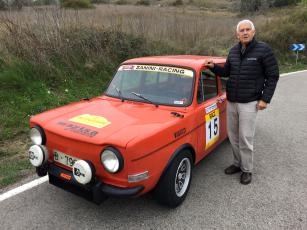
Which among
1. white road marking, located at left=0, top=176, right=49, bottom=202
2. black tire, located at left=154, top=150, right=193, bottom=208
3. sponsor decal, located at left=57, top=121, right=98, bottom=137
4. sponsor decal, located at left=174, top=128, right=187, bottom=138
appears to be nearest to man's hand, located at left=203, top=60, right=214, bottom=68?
sponsor decal, located at left=174, top=128, right=187, bottom=138

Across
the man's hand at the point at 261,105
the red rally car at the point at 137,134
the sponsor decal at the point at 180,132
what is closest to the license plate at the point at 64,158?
the red rally car at the point at 137,134

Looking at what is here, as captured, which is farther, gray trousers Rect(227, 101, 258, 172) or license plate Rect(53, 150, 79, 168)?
gray trousers Rect(227, 101, 258, 172)

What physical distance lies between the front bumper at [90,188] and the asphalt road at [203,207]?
1.21 feet

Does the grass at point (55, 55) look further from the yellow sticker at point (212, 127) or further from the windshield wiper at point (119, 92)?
the yellow sticker at point (212, 127)

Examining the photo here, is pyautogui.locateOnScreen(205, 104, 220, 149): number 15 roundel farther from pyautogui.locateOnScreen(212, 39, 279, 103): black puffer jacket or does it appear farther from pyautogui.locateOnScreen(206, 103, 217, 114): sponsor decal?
pyautogui.locateOnScreen(212, 39, 279, 103): black puffer jacket

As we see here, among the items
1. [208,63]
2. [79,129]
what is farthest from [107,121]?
[208,63]

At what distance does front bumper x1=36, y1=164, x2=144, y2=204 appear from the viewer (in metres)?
3.03

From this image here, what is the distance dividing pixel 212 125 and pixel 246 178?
2.79 ft

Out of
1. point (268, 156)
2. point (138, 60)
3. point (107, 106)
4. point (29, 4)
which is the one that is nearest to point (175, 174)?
point (107, 106)

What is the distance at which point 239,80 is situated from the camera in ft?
13.4

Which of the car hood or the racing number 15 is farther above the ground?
the car hood

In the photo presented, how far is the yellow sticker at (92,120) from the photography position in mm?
3377

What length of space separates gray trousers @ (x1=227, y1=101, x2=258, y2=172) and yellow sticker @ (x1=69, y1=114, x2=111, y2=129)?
1812mm

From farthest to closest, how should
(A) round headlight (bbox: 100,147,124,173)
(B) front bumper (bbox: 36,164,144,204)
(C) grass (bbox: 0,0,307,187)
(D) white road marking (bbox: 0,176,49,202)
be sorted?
(C) grass (bbox: 0,0,307,187)
(D) white road marking (bbox: 0,176,49,202)
(B) front bumper (bbox: 36,164,144,204)
(A) round headlight (bbox: 100,147,124,173)
